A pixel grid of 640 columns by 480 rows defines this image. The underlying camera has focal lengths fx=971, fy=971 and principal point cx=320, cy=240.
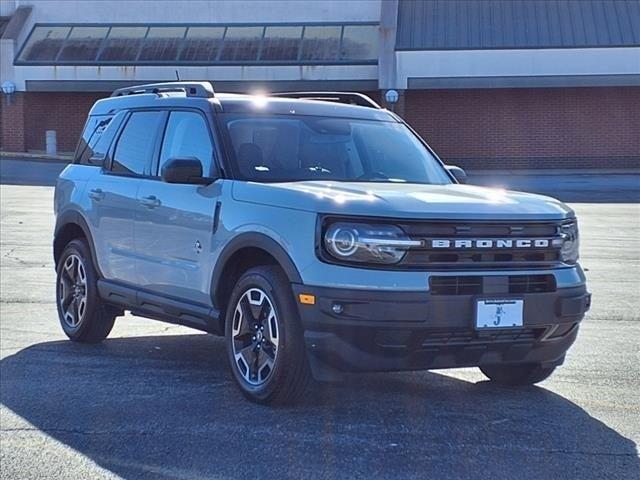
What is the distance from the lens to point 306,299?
5.51 metres

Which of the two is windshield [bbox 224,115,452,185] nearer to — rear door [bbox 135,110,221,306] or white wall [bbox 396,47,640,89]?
rear door [bbox 135,110,221,306]

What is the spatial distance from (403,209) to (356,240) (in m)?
0.32

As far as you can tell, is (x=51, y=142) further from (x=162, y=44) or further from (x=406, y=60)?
(x=406, y=60)

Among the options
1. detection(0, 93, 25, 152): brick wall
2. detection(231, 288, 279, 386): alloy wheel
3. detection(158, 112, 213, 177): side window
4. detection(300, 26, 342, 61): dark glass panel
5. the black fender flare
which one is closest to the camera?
the black fender flare

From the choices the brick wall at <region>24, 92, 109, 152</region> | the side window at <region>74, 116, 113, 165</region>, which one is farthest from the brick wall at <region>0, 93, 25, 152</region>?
the side window at <region>74, 116, 113, 165</region>

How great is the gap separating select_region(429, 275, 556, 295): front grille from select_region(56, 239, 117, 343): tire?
3.53 metres

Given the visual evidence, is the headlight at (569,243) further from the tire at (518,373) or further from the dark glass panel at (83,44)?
the dark glass panel at (83,44)

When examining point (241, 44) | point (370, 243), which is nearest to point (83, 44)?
point (241, 44)

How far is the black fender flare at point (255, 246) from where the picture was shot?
5.63 meters

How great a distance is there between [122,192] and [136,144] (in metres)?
0.43

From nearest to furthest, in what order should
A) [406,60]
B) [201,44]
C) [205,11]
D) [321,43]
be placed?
[406,60], [321,43], [201,44], [205,11]

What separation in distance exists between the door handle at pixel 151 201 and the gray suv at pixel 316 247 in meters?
0.02

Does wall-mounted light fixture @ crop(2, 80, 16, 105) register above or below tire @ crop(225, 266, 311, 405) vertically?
above

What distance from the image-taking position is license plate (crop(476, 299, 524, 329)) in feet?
18.0
